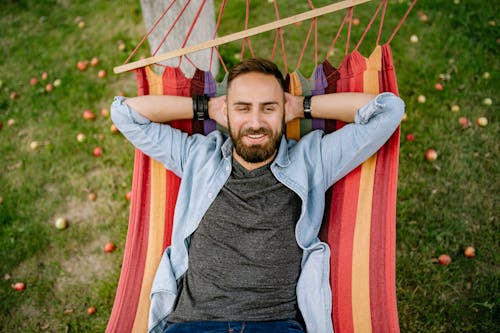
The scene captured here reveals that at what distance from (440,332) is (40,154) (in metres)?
3.39

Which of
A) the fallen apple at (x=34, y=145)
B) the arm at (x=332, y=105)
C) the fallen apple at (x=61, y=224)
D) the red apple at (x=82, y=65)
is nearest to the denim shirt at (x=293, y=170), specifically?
the arm at (x=332, y=105)

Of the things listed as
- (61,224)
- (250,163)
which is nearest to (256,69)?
(250,163)

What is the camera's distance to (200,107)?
7.61ft

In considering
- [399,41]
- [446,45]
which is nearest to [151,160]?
[399,41]

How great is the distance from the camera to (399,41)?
388cm

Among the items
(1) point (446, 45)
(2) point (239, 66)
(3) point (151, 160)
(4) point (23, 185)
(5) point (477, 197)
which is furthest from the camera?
(1) point (446, 45)

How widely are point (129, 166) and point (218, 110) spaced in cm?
134

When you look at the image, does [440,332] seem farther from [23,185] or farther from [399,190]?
[23,185]

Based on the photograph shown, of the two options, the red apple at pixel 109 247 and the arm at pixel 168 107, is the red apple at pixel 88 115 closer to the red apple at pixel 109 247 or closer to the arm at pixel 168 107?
the red apple at pixel 109 247

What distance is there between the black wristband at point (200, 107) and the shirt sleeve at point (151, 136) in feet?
0.62

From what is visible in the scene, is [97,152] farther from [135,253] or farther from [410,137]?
[410,137]

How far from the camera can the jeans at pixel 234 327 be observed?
1.82m

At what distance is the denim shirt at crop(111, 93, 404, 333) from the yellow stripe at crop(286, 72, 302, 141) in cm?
9

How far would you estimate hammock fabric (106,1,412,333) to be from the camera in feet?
6.46
